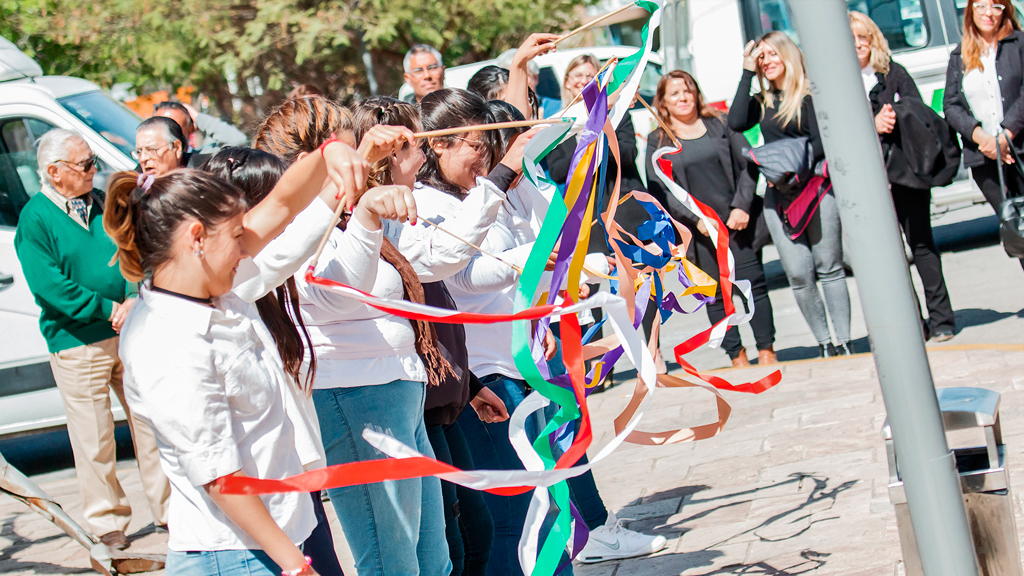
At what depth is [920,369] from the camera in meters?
1.77

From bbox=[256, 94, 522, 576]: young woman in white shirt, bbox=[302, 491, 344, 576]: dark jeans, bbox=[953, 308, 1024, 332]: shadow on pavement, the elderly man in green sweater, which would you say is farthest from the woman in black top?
bbox=[302, 491, 344, 576]: dark jeans

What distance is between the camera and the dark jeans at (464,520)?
3000 millimetres

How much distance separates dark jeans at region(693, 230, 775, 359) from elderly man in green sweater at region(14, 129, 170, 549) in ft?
11.0

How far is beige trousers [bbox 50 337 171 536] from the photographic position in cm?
478

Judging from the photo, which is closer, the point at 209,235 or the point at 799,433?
the point at 209,235

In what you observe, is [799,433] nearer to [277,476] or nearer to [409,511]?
A: [409,511]

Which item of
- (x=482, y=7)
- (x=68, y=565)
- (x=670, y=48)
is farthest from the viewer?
(x=482, y=7)

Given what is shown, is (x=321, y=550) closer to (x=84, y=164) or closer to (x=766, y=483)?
(x=766, y=483)

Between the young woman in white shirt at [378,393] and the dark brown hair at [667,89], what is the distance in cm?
383

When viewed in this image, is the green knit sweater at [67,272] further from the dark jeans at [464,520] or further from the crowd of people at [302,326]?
the dark jeans at [464,520]

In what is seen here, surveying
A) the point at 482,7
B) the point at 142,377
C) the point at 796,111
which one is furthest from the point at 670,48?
the point at 142,377

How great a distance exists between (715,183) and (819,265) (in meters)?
0.80

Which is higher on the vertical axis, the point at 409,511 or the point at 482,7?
the point at 482,7

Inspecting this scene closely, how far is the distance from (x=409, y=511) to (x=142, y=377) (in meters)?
0.80
